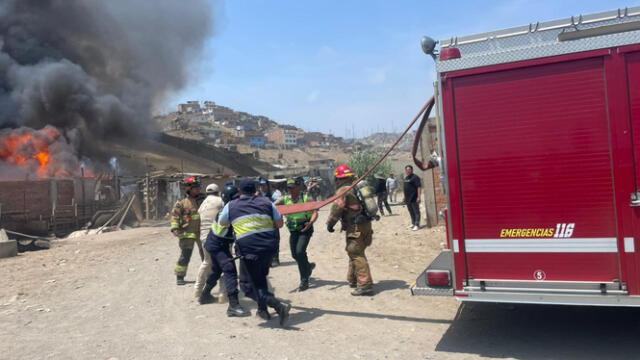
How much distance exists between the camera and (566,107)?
3.86 metres

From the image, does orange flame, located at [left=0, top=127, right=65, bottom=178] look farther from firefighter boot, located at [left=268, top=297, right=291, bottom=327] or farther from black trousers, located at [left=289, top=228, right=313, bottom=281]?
A: firefighter boot, located at [left=268, top=297, right=291, bottom=327]

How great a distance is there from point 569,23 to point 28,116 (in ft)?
128

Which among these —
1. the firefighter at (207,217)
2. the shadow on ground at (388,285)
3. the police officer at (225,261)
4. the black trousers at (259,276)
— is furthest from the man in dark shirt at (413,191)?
the black trousers at (259,276)

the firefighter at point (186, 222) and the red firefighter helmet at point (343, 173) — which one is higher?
the red firefighter helmet at point (343, 173)

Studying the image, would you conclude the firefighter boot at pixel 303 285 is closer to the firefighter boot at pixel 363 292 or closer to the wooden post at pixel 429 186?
the firefighter boot at pixel 363 292

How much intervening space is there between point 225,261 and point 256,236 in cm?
77

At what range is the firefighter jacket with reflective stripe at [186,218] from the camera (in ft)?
23.1

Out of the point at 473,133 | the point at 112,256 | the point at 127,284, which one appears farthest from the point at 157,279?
the point at 473,133

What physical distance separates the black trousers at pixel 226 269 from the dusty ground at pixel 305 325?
1.24 feet

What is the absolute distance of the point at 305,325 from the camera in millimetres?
5242

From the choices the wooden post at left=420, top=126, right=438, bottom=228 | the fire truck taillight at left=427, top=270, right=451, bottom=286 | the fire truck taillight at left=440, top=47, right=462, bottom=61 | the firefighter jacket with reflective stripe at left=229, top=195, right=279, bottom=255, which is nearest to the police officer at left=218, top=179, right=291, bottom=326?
the firefighter jacket with reflective stripe at left=229, top=195, right=279, bottom=255

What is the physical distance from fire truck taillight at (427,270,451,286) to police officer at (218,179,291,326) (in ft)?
5.35

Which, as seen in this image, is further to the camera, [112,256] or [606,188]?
[112,256]

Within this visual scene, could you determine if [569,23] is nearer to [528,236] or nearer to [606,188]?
[606,188]
